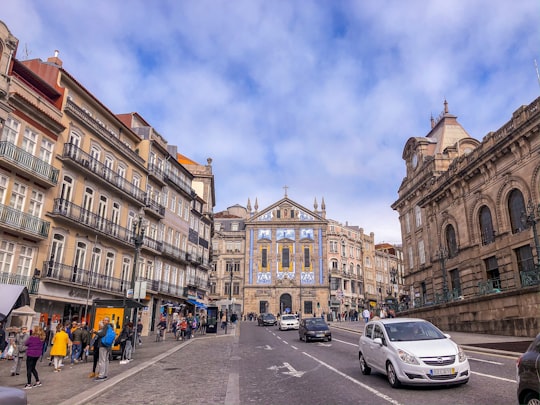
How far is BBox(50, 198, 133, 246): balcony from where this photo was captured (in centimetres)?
2263

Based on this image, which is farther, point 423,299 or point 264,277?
point 264,277

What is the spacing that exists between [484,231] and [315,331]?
14.1 m

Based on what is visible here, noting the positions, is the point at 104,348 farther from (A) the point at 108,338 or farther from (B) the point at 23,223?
(B) the point at 23,223

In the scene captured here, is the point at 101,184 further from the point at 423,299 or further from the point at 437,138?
the point at 437,138

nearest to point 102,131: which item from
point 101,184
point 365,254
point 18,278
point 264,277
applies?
point 101,184

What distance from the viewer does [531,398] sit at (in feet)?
18.3

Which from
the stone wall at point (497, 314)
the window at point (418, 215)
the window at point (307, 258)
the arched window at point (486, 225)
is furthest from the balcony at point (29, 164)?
the window at point (307, 258)

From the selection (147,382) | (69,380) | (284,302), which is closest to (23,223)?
(69,380)

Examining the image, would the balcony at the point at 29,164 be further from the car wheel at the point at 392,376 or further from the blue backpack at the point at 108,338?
the car wheel at the point at 392,376

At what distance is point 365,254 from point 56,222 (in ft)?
228

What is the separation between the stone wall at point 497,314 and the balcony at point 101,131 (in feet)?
80.0

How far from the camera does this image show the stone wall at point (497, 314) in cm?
1895

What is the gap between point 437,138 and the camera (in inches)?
1687

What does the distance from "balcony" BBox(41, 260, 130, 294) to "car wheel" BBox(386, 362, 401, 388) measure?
60.5ft
